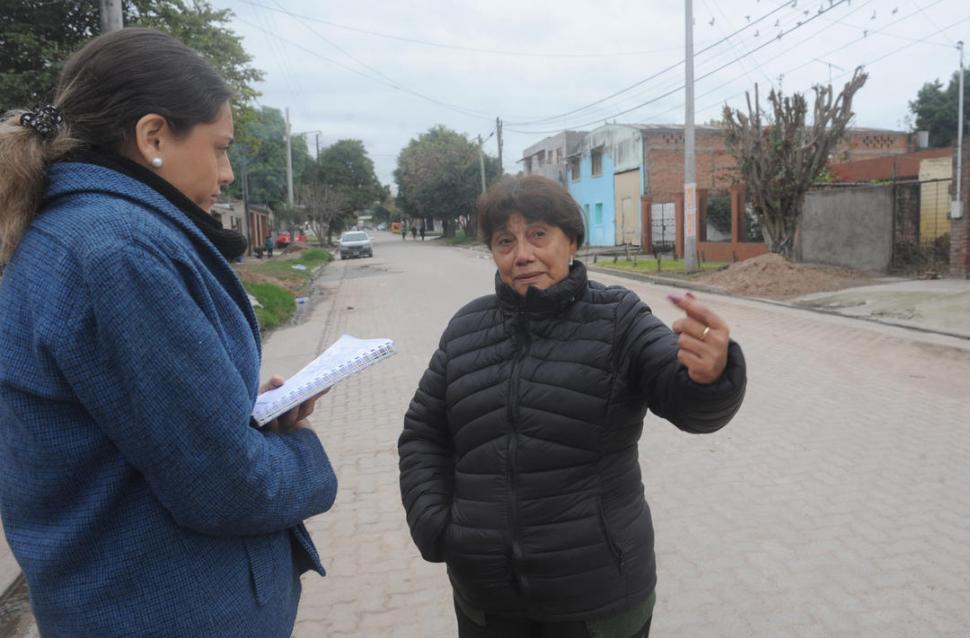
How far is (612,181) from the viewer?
36.0 meters

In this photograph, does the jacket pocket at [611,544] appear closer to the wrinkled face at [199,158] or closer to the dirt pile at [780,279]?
the wrinkled face at [199,158]

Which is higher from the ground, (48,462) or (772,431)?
(48,462)

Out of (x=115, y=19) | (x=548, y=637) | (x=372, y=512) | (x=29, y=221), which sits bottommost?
(x=372, y=512)

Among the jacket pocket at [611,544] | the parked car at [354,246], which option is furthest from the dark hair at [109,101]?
the parked car at [354,246]

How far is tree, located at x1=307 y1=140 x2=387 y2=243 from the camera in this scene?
62.6m

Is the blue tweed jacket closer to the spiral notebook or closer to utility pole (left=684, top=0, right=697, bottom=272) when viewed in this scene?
the spiral notebook

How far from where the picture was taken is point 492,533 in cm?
182

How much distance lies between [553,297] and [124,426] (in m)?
1.04

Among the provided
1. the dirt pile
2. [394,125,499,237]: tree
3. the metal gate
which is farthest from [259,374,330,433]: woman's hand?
[394,125,499,237]: tree

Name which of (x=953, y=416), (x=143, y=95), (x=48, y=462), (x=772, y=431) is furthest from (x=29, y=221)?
(x=953, y=416)

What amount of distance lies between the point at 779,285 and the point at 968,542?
41.7 feet

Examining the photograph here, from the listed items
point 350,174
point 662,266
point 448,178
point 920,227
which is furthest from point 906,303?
point 350,174

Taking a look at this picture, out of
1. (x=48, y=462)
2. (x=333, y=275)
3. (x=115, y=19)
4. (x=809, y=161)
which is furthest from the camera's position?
(x=333, y=275)

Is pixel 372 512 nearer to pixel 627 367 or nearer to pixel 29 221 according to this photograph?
pixel 627 367
